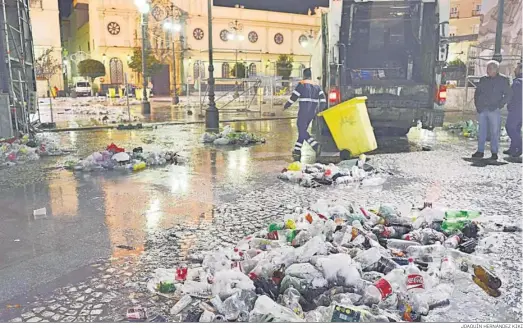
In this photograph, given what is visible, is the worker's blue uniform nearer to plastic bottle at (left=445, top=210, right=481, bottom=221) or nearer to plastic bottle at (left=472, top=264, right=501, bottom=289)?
plastic bottle at (left=445, top=210, right=481, bottom=221)

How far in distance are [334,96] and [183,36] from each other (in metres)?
43.6

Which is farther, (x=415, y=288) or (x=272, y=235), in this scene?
(x=272, y=235)

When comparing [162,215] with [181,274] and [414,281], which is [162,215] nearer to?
[181,274]

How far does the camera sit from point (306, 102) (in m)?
8.42

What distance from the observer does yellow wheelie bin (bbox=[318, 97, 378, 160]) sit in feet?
24.7

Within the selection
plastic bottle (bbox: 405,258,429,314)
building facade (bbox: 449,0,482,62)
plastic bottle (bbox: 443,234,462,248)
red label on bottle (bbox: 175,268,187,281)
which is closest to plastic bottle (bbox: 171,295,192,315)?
red label on bottle (bbox: 175,268,187,281)

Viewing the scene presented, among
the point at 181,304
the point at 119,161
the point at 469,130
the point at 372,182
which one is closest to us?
the point at 181,304

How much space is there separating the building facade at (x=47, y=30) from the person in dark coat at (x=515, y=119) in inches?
1759

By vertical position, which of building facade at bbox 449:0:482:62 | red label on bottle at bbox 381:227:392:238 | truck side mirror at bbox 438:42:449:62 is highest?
building facade at bbox 449:0:482:62

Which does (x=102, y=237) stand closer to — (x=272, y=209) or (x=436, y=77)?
(x=272, y=209)

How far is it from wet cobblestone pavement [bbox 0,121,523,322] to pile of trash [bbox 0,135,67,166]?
39 cm

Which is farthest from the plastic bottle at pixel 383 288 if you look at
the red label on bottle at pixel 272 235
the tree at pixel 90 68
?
the tree at pixel 90 68

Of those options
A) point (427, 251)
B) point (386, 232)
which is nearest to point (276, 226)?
point (386, 232)

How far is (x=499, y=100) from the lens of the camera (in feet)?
25.1
